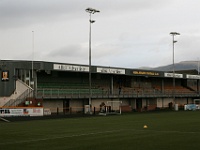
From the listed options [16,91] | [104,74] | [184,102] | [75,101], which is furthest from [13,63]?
[184,102]

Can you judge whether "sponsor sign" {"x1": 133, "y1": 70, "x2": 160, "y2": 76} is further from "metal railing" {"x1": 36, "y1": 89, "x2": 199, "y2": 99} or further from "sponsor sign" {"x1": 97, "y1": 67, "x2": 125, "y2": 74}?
"sponsor sign" {"x1": 97, "y1": 67, "x2": 125, "y2": 74}

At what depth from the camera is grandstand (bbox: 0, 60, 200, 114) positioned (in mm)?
59406

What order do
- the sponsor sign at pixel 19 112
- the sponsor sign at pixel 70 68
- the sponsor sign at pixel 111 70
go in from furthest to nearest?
the sponsor sign at pixel 111 70 < the sponsor sign at pixel 70 68 < the sponsor sign at pixel 19 112

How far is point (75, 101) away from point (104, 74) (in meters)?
13.6

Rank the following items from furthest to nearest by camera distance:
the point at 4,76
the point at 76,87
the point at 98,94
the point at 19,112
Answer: the point at 76,87 < the point at 98,94 < the point at 4,76 < the point at 19,112

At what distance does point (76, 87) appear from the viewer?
72.1 m

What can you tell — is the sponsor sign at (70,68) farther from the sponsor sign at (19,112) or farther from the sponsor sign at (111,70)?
the sponsor sign at (19,112)

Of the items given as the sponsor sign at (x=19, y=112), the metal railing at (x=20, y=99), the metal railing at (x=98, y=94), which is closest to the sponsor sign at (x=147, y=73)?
the metal railing at (x=98, y=94)

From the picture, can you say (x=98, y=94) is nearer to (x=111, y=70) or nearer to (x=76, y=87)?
(x=76, y=87)

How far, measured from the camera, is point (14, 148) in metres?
17.4

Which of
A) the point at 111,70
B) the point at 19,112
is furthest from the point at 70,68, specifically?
the point at 19,112

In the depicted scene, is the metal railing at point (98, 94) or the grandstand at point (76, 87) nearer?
the grandstand at point (76, 87)

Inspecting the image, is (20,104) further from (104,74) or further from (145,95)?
(145,95)

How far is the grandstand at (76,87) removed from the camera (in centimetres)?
5941
